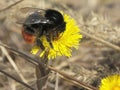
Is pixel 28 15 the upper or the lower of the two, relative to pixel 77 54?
lower

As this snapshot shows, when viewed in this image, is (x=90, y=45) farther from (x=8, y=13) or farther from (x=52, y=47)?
(x=52, y=47)

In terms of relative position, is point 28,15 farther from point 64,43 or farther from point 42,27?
point 64,43

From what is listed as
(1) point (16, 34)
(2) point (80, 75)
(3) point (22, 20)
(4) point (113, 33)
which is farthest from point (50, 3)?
(3) point (22, 20)

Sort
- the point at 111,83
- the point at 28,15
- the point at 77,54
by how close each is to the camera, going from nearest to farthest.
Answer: the point at 111,83
the point at 28,15
the point at 77,54

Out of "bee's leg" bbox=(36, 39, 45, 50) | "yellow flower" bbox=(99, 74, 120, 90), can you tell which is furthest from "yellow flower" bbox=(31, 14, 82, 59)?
"yellow flower" bbox=(99, 74, 120, 90)

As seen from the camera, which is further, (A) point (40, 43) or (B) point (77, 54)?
(B) point (77, 54)

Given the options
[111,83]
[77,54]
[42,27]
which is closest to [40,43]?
[42,27]

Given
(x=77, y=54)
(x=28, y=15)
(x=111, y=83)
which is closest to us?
(x=111, y=83)
